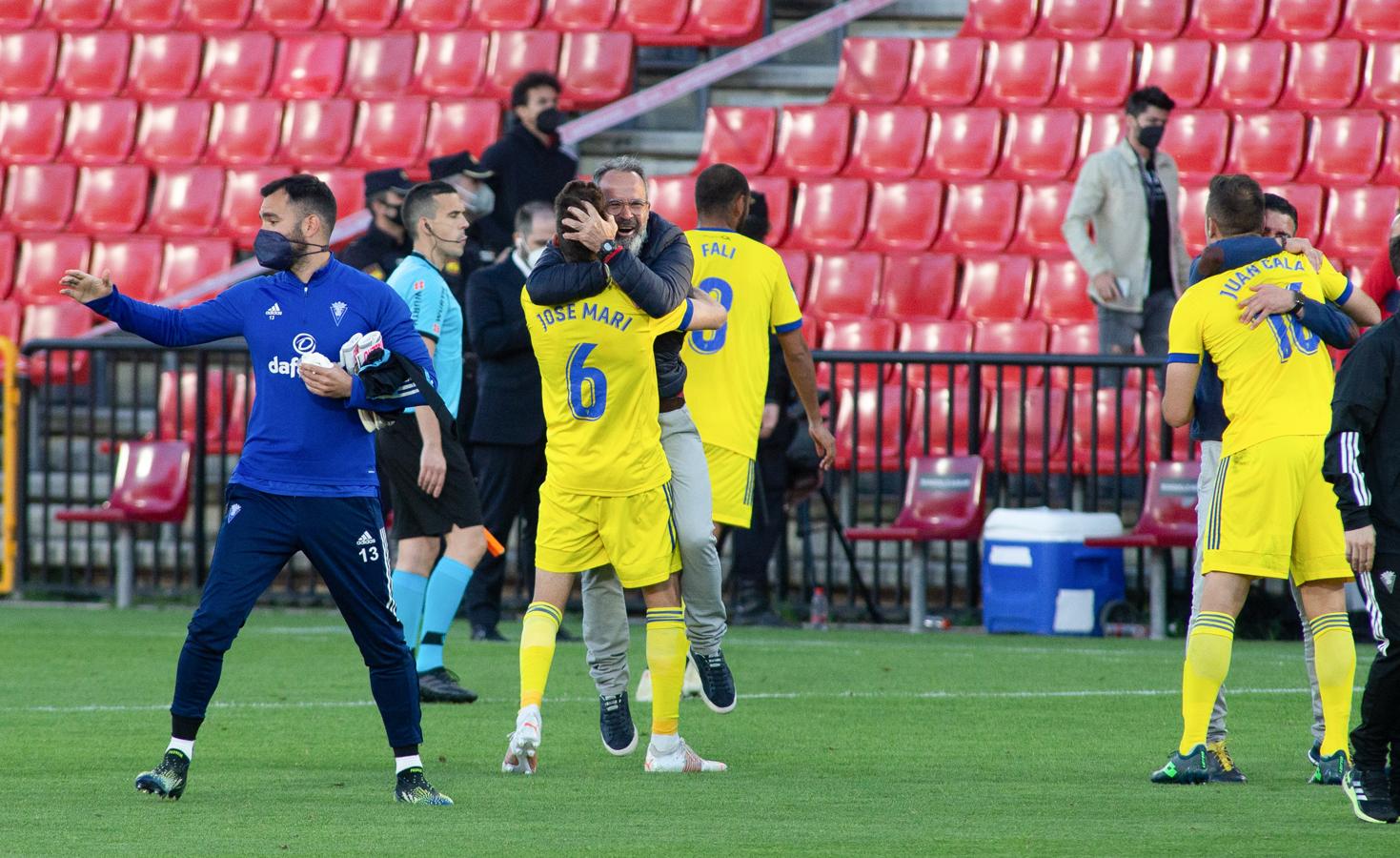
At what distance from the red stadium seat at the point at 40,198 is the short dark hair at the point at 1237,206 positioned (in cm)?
1265

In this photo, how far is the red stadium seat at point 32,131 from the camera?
60.0ft

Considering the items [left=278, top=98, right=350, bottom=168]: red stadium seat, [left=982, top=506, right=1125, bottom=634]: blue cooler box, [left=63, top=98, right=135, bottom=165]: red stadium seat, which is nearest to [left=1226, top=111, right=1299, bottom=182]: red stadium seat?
[left=982, top=506, right=1125, bottom=634]: blue cooler box

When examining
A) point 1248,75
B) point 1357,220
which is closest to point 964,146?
point 1248,75

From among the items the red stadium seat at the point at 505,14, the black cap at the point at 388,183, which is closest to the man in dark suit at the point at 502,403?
the black cap at the point at 388,183

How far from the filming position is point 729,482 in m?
8.66

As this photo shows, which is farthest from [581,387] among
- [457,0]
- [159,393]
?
[457,0]

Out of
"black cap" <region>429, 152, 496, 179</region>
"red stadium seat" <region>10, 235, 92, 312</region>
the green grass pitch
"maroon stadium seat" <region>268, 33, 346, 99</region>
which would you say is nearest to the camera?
the green grass pitch

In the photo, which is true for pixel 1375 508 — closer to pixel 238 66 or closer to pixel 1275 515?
pixel 1275 515

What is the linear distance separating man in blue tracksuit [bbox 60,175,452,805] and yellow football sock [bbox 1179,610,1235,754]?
2.37 m

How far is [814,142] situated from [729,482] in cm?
789

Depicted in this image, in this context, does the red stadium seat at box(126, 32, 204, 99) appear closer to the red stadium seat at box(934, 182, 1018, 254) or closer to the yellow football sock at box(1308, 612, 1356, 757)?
the red stadium seat at box(934, 182, 1018, 254)

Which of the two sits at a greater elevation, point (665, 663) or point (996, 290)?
point (996, 290)

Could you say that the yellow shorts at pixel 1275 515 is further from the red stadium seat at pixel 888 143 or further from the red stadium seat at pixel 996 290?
the red stadium seat at pixel 888 143

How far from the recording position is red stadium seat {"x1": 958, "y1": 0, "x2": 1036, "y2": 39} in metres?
16.5
